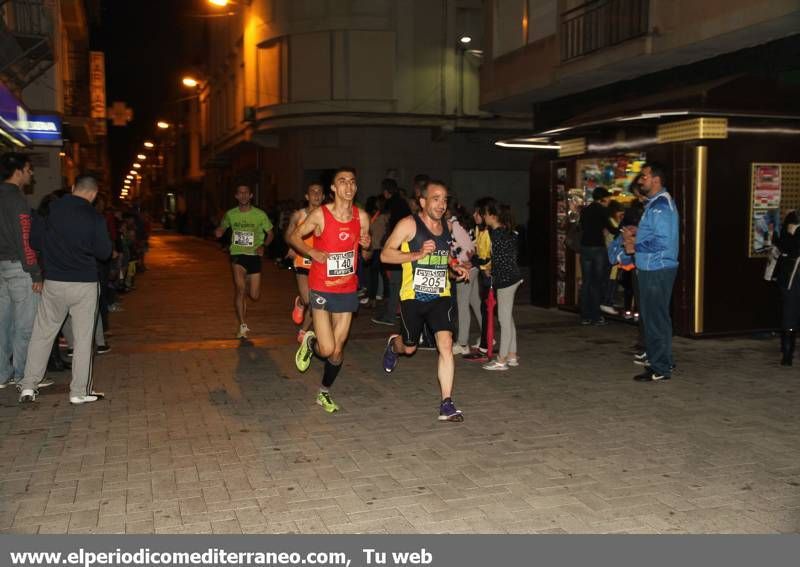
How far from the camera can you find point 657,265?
320 inches

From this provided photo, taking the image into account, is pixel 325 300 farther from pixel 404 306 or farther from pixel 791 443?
pixel 791 443

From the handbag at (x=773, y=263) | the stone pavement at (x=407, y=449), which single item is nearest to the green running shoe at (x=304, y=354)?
the stone pavement at (x=407, y=449)

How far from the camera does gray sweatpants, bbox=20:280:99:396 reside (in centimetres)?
707

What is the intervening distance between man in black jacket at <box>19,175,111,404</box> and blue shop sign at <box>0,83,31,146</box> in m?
7.01

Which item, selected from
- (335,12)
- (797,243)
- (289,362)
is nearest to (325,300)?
(289,362)

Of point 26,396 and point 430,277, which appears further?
point 26,396

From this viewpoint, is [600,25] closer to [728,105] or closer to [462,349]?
[728,105]

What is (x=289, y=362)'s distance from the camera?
9312 millimetres

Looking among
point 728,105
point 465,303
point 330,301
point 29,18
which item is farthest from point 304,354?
point 29,18

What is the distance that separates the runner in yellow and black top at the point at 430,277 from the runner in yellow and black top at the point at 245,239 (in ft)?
13.3

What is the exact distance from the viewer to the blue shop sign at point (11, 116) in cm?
1354

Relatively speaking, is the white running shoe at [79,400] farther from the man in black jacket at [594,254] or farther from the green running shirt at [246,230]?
the man in black jacket at [594,254]

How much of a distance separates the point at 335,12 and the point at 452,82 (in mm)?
4426

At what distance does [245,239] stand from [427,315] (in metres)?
4.33
